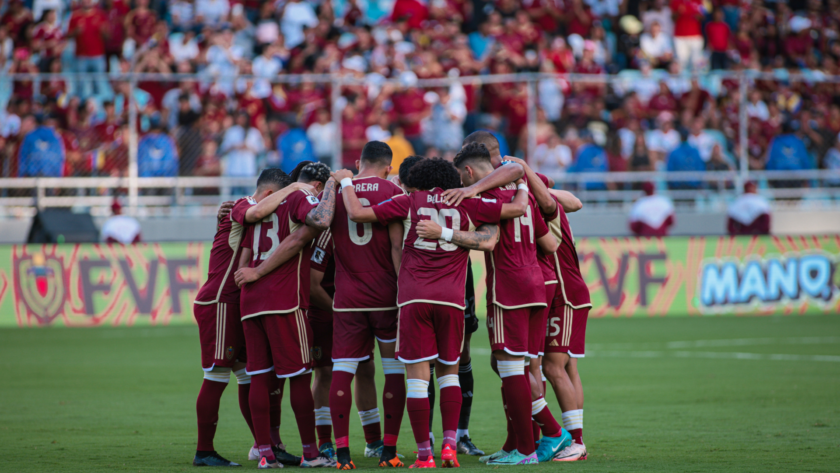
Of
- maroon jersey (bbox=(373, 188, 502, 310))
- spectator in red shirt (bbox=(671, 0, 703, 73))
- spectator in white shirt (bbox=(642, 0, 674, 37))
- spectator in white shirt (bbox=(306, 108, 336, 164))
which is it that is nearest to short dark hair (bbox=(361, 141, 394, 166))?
maroon jersey (bbox=(373, 188, 502, 310))

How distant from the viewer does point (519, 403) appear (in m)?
6.44

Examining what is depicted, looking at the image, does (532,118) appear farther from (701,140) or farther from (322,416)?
(322,416)

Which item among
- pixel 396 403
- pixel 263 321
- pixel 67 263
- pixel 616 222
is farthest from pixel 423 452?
pixel 616 222

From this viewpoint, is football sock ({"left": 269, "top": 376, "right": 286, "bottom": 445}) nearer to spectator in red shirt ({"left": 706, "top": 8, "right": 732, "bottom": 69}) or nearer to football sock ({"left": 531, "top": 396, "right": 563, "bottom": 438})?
football sock ({"left": 531, "top": 396, "right": 563, "bottom": 438})

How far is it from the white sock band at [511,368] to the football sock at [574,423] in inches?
25.9

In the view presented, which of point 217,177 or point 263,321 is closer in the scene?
point 263,321

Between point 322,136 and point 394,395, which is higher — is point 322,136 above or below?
above

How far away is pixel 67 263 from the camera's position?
635 inches

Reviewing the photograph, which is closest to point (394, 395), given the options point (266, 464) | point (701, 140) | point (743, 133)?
point (266, 464)

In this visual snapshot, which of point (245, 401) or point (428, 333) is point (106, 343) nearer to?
point (245, 401)

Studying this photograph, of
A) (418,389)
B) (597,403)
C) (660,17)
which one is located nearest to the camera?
(418,389)

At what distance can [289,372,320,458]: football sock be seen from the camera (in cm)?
657

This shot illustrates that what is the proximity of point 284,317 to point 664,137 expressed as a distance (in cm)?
1451

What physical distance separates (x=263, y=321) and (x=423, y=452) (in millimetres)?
1407
